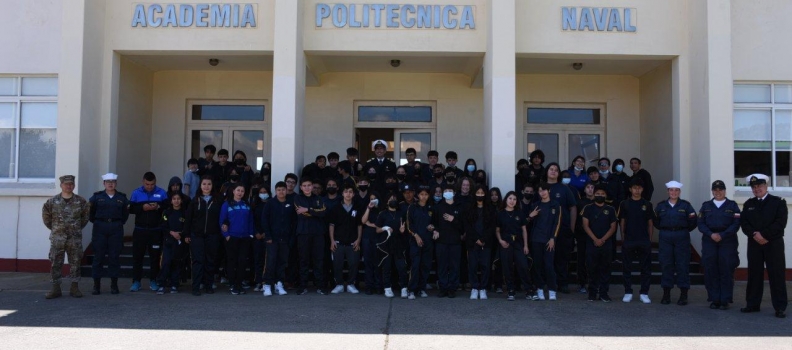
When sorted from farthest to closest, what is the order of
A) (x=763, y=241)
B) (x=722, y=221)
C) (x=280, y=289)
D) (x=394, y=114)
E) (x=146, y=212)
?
(x=394, y=114), (x=146, y=212), (x=280, y=289), (x=722, y=221), (x=763, y=241)

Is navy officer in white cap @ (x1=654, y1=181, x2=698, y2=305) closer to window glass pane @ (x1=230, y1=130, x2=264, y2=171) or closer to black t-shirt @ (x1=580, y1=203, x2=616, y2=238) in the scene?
black t-shirt @ (x1=580, y1=203, x2=616, y2=238)

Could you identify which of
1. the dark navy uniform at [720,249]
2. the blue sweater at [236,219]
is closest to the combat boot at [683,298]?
the dark navy uniform at [720,249]

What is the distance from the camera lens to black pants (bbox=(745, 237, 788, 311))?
8.44 metres

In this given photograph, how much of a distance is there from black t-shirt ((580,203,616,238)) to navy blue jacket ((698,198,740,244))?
1.20m

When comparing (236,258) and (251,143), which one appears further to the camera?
(251,143)

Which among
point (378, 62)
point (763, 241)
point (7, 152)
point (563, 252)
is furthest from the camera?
point (378, 62)

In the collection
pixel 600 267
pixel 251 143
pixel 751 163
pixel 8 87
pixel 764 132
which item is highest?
pixel 8 87

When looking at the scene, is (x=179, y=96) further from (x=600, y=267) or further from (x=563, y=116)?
(x=600, y=267)

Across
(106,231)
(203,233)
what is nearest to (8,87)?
(106,231)

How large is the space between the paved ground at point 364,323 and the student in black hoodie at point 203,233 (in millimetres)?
391

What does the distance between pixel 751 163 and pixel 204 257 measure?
984 centimetres

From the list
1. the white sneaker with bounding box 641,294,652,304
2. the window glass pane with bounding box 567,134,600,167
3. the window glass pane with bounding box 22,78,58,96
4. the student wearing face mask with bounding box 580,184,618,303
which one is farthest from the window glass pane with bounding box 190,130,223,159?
the white sneaker with bounding box 641,294,652,304

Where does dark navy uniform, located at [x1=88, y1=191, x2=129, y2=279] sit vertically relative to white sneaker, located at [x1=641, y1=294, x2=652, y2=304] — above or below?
above

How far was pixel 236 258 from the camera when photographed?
9.80 m
